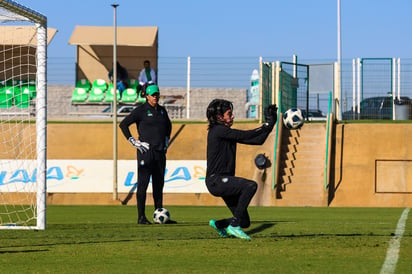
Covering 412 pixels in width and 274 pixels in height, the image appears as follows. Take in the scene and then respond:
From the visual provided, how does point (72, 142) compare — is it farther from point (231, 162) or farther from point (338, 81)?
point (231, 162)

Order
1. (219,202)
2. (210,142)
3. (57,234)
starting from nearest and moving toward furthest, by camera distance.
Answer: (210,142), (57,234), (219,202)

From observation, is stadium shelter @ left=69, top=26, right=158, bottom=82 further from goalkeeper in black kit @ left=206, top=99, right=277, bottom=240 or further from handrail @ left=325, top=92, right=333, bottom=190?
goalkeeper in black kit @ left=206, top=99, right=277, bottom=240

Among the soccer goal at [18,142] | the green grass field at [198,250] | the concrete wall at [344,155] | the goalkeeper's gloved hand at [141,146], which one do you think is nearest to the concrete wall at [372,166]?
the concrete wall at [344,155]

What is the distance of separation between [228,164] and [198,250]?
132cm

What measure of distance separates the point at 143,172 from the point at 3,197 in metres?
12.1

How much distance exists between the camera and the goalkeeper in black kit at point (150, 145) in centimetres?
1323

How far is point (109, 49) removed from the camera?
3575 cm

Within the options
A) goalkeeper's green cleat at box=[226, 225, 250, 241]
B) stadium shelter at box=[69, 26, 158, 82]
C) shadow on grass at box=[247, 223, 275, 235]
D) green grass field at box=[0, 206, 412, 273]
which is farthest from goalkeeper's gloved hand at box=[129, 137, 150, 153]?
stadium shelter at box=[69, 26, 158, 82]

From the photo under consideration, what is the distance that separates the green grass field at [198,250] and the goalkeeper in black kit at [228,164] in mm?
265

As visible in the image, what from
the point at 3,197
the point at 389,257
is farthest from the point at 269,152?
the point at 389,257

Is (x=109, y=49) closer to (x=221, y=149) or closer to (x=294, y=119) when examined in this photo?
(x=294, y=119)

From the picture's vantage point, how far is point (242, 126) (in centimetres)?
2608

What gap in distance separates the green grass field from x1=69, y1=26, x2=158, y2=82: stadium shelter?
22840mm

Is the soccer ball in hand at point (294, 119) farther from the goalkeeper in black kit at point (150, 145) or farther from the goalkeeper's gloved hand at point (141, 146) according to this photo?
the goalkeeper's gloved hand at point (141, 146)
